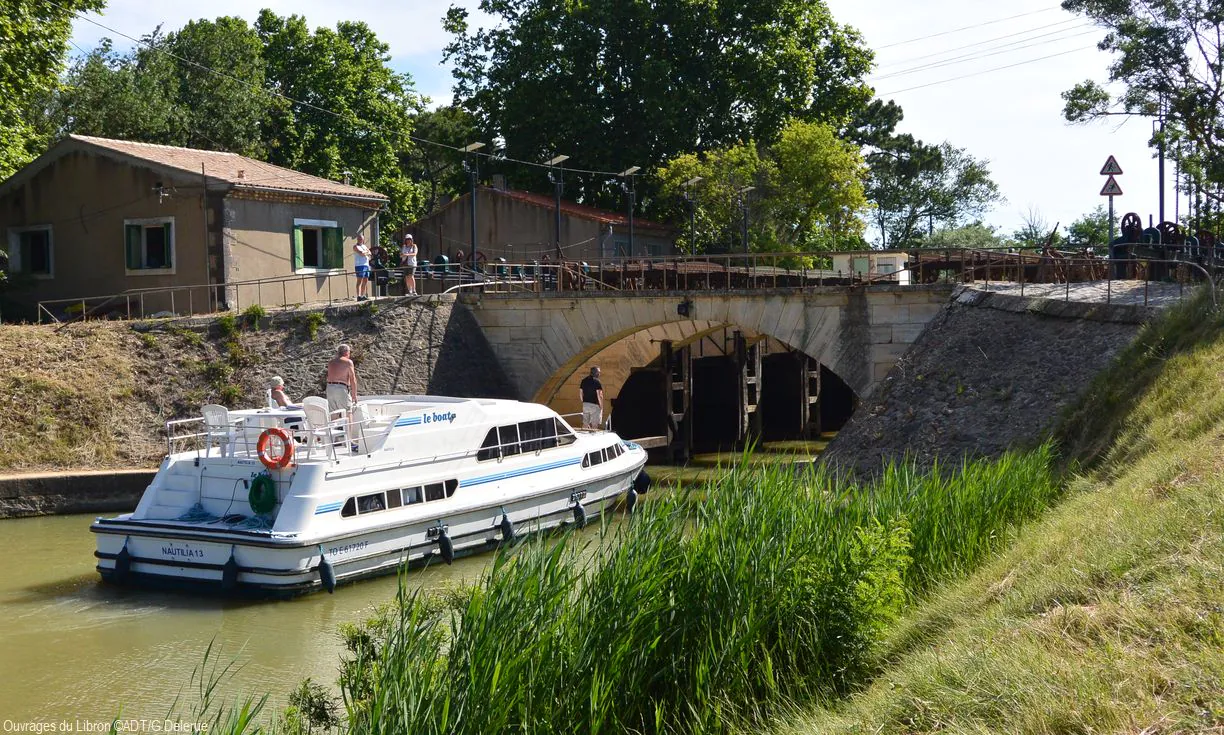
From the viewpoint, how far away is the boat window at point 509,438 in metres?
20.6

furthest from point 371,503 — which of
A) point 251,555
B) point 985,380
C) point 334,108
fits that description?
point 334,108

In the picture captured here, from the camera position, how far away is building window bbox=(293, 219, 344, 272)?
101ft

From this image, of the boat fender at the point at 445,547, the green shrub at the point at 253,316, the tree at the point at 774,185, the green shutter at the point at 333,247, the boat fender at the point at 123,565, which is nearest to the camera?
the boat fender at the point at 123,565

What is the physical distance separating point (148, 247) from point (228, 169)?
2809 mm

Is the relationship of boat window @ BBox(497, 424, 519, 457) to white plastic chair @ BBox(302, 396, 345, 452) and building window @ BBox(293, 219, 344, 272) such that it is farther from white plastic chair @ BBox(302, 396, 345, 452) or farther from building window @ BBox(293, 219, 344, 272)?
building window @ BBox(293, 219, 344, 272)

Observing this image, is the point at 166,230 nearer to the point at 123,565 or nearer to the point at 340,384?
the point at 340,384

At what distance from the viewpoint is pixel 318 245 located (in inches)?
1247

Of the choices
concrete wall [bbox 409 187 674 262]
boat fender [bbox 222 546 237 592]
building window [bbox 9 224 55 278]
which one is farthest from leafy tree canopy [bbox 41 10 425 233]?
boat fender [bbox 222 546 237 592]

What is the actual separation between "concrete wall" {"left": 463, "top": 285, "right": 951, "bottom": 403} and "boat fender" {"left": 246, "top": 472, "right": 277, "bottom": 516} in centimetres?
1277

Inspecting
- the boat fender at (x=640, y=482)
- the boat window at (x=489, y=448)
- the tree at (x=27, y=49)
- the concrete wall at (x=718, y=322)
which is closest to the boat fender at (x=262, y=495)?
the boat window at (x=489, y=448)

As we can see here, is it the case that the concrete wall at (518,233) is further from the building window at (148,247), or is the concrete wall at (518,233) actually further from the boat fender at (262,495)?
the boat fender at (262,495)

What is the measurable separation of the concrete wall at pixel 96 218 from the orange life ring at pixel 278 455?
13094 millimetres

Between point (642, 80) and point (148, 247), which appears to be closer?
point (148, 247)

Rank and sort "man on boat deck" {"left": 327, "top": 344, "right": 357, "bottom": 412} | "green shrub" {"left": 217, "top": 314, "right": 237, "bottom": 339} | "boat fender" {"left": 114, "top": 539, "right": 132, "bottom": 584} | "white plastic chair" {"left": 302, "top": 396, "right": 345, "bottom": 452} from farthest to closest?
"green shrub" {"left": 217, "top": 314, "right": 237, "bottom": 339} < "man on boat deck" {"left": 327, "top": 344, "right": 357, "bottom": 412} < "white plastic chair" {"left": 302, "top": 396, "right": 345, "bottom": 452} < "boat fender" {"left": 114, "top": 539, "right": 132, "bottom": 584}
